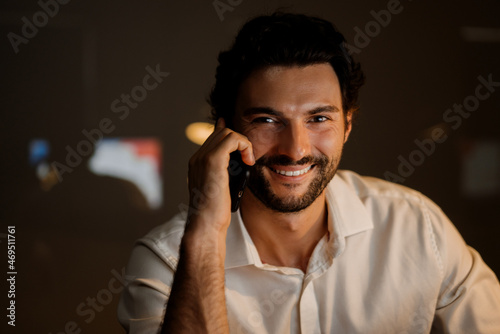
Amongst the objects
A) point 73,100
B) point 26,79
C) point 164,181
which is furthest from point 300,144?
point 26,79

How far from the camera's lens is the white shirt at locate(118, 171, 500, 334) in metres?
1.48

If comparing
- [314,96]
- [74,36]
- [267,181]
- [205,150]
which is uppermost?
[74,36]

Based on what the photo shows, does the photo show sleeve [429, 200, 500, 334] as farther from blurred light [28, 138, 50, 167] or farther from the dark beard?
blurred light [28, 138, 50, 167]

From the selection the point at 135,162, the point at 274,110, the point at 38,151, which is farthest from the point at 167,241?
the point at 38,151

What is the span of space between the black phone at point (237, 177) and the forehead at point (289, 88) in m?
0.18

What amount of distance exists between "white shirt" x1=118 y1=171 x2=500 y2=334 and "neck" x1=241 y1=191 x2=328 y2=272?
0.07 meters

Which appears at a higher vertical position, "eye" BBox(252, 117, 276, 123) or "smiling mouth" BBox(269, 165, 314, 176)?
"eye" BBox(252, 117, 276, 123)

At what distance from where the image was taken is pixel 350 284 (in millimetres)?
1518

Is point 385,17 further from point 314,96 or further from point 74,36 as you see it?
point 74,36

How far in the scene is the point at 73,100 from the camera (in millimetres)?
2289

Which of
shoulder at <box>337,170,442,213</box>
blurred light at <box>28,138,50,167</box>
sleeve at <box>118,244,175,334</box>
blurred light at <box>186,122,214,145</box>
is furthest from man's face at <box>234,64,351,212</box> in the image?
blurred light at <box>28,138,50,167</box>

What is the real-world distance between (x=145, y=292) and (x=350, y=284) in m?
0.65

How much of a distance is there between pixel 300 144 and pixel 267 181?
17cm

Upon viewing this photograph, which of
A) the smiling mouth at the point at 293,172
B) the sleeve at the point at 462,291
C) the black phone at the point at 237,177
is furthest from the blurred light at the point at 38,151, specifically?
the sleeve at the point at 462,291
